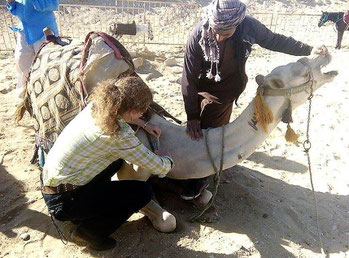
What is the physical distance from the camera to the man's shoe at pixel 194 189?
3.60 metres

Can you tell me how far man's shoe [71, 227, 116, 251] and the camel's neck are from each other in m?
0.82

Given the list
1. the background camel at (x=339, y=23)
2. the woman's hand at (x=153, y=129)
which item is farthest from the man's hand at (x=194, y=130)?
the background camel at (x=339, y=23)

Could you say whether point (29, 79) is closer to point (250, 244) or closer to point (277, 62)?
point (250, 244)

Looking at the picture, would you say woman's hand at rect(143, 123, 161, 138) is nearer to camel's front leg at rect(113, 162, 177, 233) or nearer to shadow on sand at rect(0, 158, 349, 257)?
camel's front leg at rect(113, 162, 177, 233)

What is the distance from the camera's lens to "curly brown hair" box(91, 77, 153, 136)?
2373 mm

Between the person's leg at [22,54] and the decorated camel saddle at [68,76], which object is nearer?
the decorated camel saddle at [68,76]

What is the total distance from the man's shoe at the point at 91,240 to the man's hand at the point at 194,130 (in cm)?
112

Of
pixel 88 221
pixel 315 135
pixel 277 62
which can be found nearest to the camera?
pixel 88 221

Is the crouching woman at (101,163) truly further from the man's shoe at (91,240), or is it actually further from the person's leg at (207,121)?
the person's leg at (207,121)

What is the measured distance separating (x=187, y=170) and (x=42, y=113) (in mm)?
1456

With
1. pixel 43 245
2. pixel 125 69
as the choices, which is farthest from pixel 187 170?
pixel 43 245

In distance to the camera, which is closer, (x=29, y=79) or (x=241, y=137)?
(x=241, y=137)

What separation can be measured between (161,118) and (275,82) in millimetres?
1060

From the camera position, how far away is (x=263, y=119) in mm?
3281
